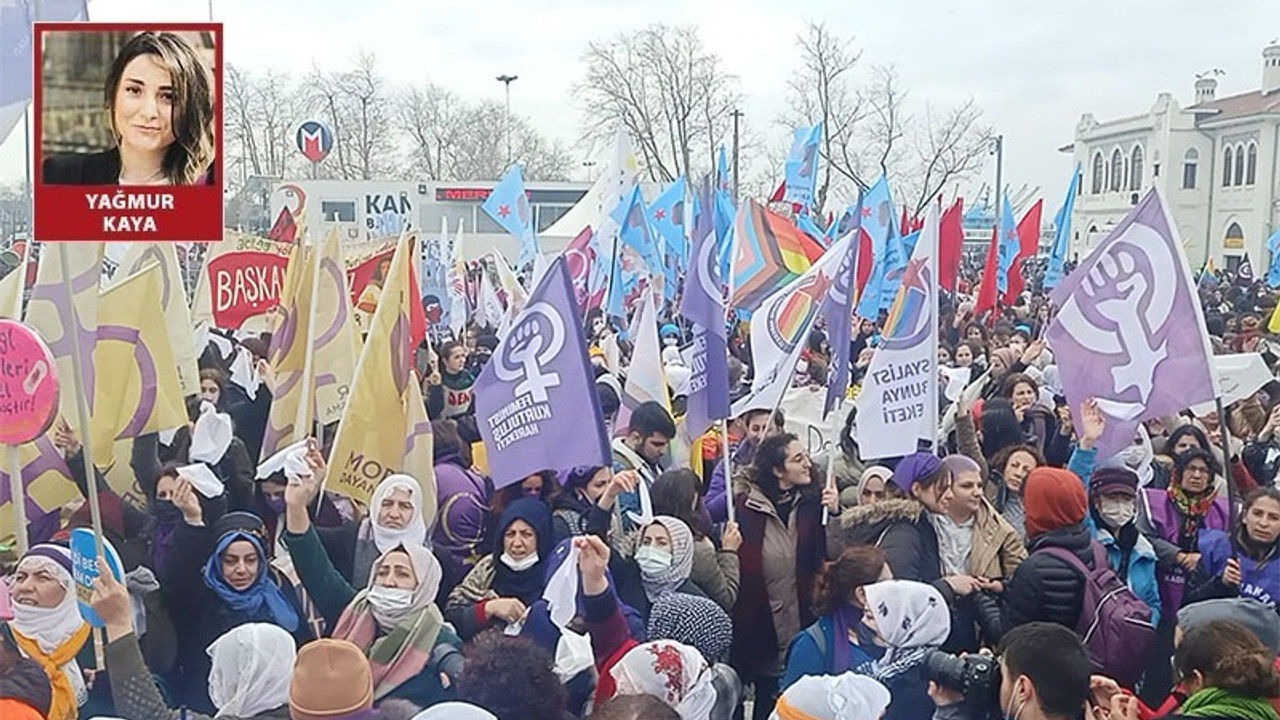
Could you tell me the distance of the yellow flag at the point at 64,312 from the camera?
5.08 metres

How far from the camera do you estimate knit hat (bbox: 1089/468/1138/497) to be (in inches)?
182

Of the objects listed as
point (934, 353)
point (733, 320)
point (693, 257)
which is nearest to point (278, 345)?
point (693, 257)

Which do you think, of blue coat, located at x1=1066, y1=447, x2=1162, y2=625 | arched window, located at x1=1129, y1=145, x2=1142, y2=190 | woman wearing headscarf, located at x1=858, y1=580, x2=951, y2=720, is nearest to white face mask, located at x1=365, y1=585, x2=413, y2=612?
woman wearing headscarf, located at x1=858, y1=580, x2=951, y2=720

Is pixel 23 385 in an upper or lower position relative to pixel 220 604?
upper

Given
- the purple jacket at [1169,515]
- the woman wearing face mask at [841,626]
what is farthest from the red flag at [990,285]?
the woman wearing face mask at [841,626]

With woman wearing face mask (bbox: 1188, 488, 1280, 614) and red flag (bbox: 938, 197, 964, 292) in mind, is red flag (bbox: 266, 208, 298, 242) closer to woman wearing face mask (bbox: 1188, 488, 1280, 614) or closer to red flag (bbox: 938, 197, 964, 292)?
red flag (bbox: 938, 197, 964, 292)

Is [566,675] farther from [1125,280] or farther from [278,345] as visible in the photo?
[278,345]

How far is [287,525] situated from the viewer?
4332 mm

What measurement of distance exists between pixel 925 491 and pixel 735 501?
79 cm

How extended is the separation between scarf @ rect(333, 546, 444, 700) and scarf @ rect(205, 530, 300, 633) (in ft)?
0.70

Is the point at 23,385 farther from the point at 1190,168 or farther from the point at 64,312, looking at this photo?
the point at 1190,168

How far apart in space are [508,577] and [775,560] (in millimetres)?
1112

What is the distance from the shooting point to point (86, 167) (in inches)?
153

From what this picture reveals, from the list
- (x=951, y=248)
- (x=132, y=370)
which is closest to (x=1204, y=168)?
(x=951, y=248)
